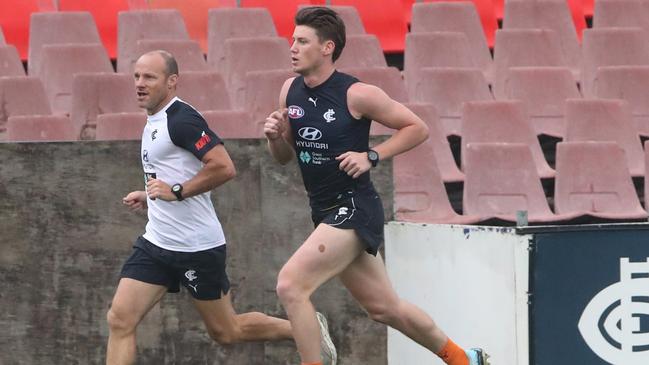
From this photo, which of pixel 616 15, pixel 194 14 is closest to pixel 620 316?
pixel 616 15

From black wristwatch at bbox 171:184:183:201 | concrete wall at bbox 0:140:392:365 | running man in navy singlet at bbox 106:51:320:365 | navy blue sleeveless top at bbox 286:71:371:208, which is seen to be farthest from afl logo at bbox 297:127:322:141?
concrete wall at bbox 0:140:392:365

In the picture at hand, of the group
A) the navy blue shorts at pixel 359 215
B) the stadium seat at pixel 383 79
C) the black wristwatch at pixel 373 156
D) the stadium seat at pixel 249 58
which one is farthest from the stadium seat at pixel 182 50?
the black wristwatch at pixel 373 156

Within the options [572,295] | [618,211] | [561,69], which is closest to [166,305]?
[572,295]

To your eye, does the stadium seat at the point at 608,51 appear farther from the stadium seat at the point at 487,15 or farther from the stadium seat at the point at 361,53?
the stadium seat at the point at 361,53

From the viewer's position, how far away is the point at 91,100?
865 cm

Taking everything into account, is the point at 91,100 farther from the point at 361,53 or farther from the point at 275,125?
the point at 275,125

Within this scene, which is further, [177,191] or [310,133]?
[177,191]

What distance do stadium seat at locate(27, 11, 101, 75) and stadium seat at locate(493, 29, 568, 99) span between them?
3050 mm

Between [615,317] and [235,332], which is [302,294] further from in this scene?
[615,317]

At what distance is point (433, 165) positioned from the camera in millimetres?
8164

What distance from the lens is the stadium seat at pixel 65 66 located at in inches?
368

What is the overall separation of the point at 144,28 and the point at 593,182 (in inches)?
142

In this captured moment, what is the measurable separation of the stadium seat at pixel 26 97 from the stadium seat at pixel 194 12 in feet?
7.60

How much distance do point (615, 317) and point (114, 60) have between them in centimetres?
533
